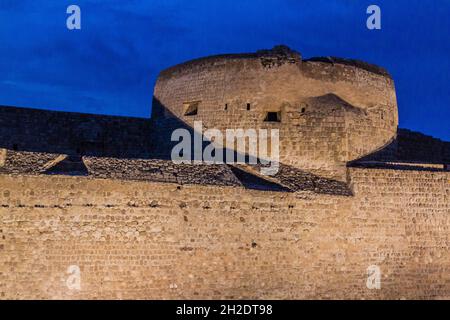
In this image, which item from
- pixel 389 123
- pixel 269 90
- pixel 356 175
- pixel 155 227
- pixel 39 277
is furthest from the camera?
pixel 389 123

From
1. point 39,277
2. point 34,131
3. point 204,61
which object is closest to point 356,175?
point 204,61

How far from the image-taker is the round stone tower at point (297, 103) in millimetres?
13445

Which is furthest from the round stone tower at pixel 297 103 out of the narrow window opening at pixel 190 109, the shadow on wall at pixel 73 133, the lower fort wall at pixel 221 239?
the shadow on wall at pixel 73 133

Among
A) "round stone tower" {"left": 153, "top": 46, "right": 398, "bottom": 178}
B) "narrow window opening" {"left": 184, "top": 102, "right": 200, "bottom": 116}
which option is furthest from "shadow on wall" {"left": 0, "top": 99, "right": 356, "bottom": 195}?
"round stone tower" {"left": 153, "top": 46, "right": 398, "bottom": 178}

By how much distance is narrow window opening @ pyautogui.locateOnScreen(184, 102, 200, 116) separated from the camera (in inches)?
577

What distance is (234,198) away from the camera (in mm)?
11414

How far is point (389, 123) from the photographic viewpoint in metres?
14.9

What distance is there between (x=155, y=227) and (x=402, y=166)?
5.80 m

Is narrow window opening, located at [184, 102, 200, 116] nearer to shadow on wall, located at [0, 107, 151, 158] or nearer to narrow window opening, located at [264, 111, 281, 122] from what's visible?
shadow on wall, located at [0, 107, 151, 158]

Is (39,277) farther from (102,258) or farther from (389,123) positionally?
(389,123)

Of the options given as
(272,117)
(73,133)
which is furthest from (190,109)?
(73,133)

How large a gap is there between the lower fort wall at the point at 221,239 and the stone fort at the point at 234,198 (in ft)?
0.07

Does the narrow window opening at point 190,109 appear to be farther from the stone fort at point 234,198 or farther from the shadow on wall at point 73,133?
the shadow on wall at point 73,133
